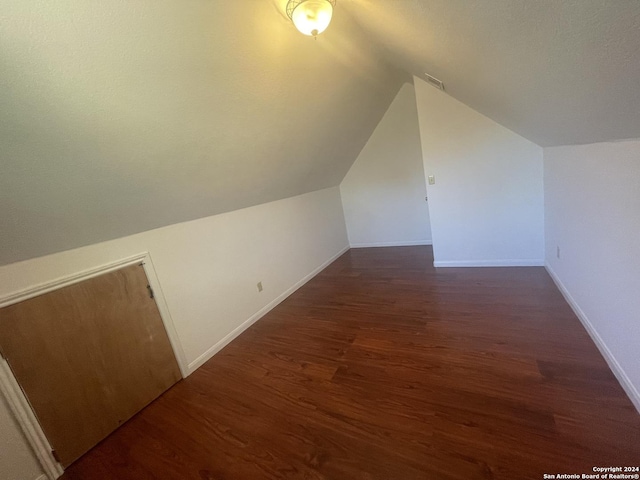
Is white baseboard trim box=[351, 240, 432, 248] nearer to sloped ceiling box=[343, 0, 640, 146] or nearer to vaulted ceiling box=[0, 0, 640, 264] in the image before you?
vaulted ceiling box=[0, 0, 640, 264]

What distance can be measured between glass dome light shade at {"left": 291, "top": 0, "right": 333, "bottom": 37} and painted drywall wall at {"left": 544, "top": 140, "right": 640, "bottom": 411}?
154 centimetres

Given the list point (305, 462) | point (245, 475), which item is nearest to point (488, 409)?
point (305, 462)

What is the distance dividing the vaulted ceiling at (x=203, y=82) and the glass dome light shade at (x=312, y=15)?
177 mm

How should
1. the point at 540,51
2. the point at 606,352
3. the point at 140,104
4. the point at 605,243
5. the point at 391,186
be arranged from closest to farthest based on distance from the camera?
the point at 540,51
the point at 140,104
the point at 605,243
the point at 606,352
the point at 391,186

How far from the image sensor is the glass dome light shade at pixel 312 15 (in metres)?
1.43

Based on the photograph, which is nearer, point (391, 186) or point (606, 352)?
point (606, 352)

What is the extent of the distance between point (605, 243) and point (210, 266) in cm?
275

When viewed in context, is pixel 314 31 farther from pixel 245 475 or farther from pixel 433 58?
pixel 245 475

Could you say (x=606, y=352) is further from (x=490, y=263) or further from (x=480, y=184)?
(x=480, y=184)

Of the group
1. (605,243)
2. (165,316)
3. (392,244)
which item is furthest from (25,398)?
(392,244)

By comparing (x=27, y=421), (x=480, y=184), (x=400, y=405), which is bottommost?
(x=400, y=405)

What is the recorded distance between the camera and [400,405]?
1620 mm

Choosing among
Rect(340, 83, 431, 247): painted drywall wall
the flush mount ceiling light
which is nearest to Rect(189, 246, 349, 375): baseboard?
Rect(340, 83, 431, 247): painted drywall wall

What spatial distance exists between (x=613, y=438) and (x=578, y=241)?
1279 millimetres
